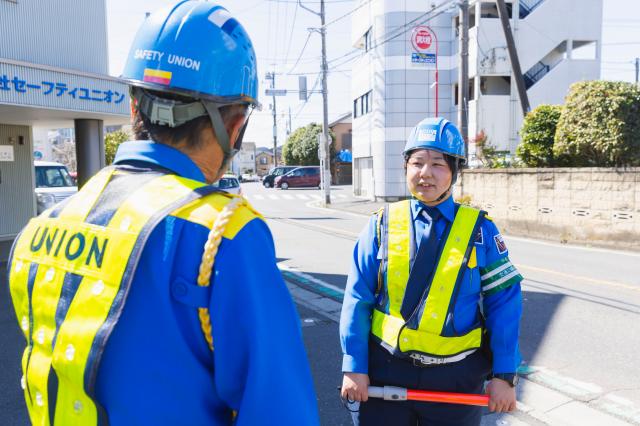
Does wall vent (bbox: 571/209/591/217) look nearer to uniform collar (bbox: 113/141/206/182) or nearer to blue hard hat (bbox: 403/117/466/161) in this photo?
blue hard hat (bbox: 403/117/466/161)

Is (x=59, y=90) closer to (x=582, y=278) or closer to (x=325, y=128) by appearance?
(x=582, y=278)

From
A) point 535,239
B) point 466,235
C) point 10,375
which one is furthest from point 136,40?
point 535,239

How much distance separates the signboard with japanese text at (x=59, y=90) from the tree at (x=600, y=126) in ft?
33.6

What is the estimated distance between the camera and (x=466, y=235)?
7.23ft

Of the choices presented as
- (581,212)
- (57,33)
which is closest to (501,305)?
(57,33)

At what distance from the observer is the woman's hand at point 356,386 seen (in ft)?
7.16

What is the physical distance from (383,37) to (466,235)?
953 inches

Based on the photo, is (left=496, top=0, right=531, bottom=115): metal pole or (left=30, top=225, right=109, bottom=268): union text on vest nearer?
(left=30, top=225, right=109, bottom=268): union text on vest

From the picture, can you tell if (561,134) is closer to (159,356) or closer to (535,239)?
(535,239)

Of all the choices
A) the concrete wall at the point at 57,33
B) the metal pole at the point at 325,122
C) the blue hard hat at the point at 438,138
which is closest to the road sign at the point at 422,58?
the metal pole at the point at 325,122

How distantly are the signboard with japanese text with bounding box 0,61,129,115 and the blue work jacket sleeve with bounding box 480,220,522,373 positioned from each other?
8.80 metres

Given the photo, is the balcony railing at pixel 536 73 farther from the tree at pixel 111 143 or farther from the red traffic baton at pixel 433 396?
the red traffic baton at pixel 433 396

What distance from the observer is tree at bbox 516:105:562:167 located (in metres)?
13.8

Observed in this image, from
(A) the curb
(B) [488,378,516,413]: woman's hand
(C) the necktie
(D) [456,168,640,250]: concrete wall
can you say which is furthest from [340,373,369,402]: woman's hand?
(D) [456,168,640,250]: concrete wall
